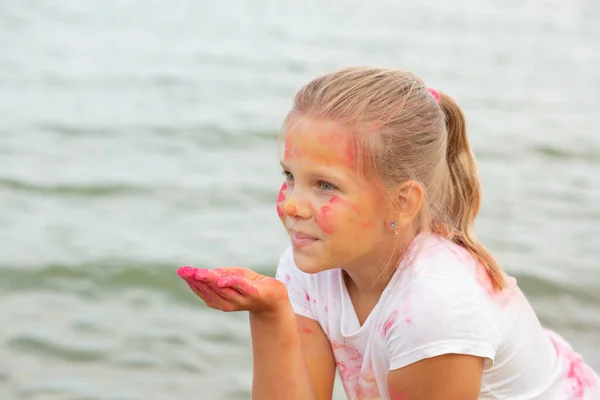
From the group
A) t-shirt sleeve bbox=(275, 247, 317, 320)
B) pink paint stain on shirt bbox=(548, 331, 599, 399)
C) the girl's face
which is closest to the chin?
the girl's face

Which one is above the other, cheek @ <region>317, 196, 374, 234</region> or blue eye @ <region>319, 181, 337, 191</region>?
blue eye @ <region>319, 181, 337, 191</region>

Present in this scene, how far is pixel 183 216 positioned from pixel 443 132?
2.84 m

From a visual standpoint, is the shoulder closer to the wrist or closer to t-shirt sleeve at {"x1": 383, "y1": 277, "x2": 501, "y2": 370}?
t-shirt sleeve at {"x1": 383, "y1": 277, "x2": 501, "y2": 370}

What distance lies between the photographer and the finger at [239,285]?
226cm

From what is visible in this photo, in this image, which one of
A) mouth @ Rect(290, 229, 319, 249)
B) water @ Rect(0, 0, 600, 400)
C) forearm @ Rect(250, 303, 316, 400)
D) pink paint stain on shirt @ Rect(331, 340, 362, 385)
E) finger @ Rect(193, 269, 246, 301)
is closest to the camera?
finger @ Rect(193, 269, 246, 301)

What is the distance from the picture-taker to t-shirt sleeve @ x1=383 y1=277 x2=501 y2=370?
2314 mm

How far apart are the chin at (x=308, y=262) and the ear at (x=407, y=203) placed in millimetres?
215

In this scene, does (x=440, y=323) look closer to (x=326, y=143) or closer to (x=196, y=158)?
(x=326, y=143)

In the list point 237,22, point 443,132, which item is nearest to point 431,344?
point 443,132

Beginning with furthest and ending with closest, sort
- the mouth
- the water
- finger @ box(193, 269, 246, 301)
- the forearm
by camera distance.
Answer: the water
the forearm
the mouth
finger @ box(193, 269, 246, 301)

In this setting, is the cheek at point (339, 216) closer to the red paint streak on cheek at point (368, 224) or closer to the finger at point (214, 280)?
the red paint streak on cheek at point (368, 224)

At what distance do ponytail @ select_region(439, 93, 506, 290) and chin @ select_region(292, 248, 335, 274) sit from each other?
1.28 ft

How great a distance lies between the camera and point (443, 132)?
2.45 m

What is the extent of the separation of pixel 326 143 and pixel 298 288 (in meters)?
0.60
